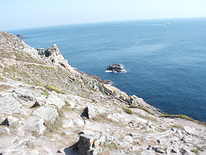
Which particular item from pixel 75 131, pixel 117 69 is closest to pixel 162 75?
pixel 117 69

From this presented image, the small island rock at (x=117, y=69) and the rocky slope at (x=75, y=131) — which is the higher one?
the rocky slope at (x=75, y=131)

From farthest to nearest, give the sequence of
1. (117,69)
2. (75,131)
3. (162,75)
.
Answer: (117,69) < (162,75) < (75,131)

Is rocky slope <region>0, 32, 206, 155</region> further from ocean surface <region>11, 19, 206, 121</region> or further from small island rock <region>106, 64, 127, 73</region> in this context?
small island rock <region>106, 64, 127, 73</region>

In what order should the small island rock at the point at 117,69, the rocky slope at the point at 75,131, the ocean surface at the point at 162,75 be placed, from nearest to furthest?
the rocky slope at the point at 75,131, the ocean surface at the point at 162,75, the small island rock at the point at 117,69

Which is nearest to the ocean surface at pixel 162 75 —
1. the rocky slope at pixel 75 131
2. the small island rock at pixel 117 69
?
the small island rock at pixel 117 69

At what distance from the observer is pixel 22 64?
49.9 metres

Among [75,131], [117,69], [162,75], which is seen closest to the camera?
[75,131]

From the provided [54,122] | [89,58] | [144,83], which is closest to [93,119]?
[54,122]

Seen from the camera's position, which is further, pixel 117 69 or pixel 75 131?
pixel 117 69

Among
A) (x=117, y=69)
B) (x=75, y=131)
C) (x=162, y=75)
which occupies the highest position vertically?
(x=75, y=131)

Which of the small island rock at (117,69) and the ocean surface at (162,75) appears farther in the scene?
the small island rock at (117,69)

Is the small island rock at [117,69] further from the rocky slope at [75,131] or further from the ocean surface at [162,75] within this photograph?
the rocky slope at [75,131]

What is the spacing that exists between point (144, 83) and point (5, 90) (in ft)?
234

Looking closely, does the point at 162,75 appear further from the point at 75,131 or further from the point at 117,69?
the point at 75,131
